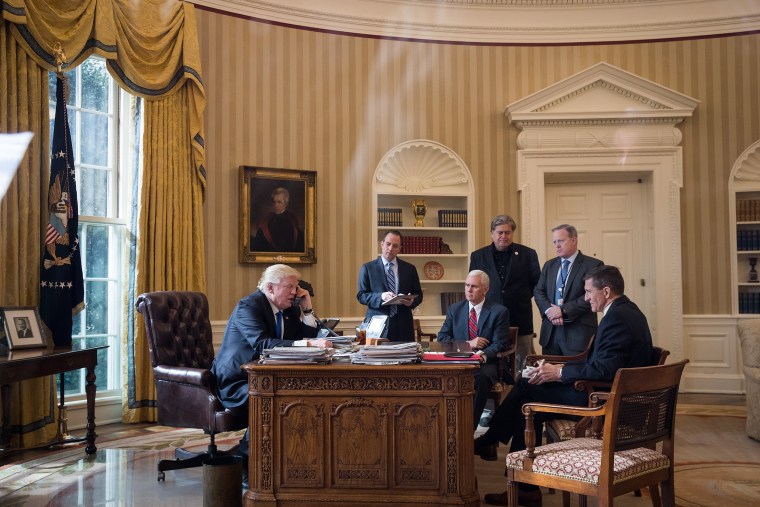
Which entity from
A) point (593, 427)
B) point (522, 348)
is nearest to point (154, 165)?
point (522, 348)

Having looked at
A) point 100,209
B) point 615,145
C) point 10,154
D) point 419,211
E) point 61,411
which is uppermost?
point 615,145

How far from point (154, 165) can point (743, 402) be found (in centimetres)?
595

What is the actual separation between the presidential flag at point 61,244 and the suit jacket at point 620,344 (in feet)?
12.4

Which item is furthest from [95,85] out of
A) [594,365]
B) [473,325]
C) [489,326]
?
[594,365]

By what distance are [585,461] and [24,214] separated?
13.7 ft

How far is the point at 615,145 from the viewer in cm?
751

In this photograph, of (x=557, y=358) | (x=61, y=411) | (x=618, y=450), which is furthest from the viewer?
(x=61, y=411)

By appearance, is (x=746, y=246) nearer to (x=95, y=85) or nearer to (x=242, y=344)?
(x=242, y=344)

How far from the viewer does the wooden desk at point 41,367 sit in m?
4.12

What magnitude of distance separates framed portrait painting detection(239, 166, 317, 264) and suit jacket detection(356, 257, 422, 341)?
161 centimetres

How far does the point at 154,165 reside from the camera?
20.2 ft

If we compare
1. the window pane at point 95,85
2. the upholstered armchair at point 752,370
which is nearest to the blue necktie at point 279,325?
the window pane at point 95,85

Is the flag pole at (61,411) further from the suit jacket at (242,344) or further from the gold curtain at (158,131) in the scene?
the suit jacket at (242,344)

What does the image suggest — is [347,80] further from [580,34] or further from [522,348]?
[522,348]
